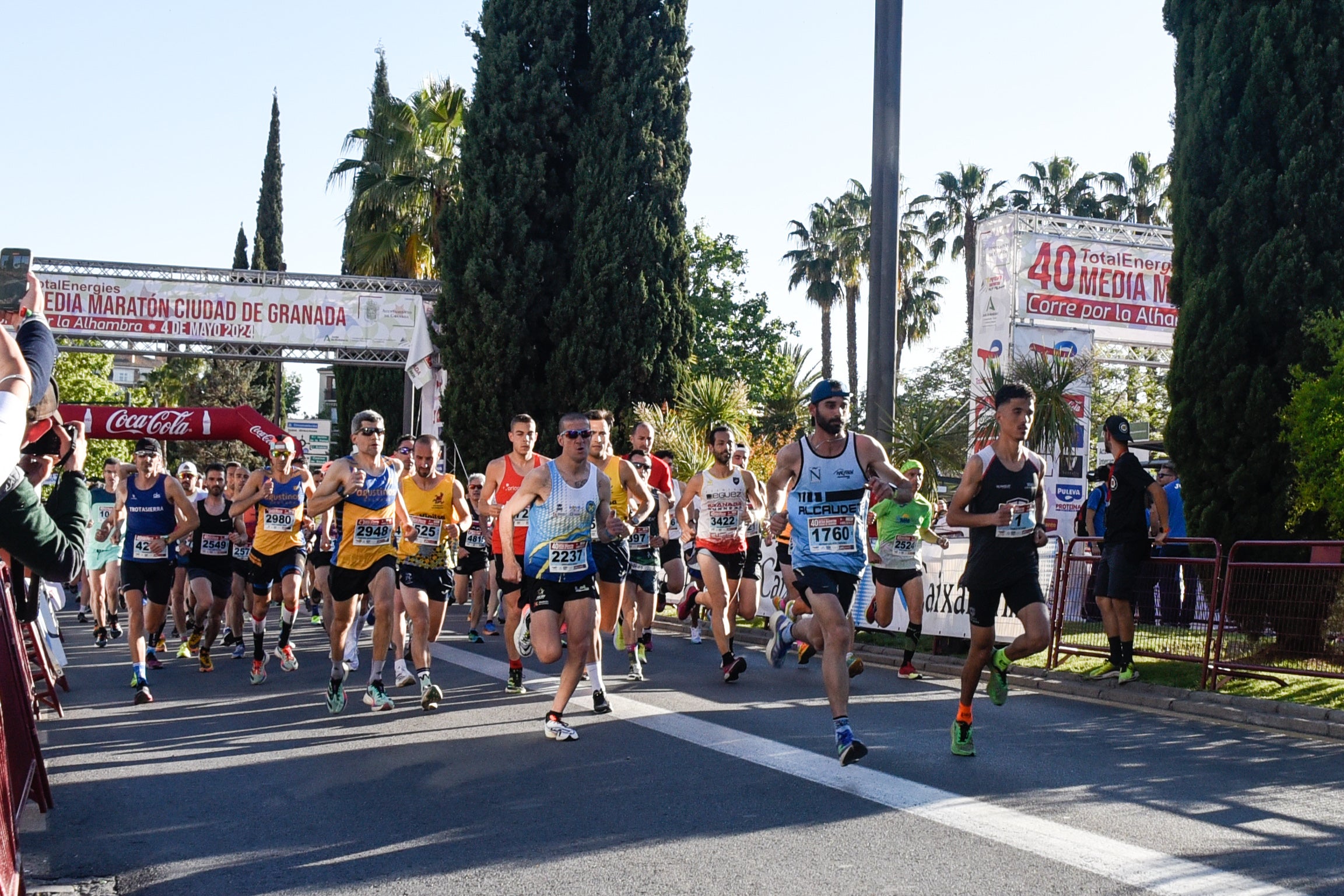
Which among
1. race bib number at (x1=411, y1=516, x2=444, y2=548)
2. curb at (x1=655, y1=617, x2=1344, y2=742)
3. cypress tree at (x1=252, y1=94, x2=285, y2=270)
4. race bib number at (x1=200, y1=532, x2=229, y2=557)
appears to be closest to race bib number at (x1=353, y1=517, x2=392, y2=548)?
race bib number at (x1=411, y1=516, x2=444, y2=548)

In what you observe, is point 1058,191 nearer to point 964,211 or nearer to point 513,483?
point 964,211

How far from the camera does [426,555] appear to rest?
35.9ft

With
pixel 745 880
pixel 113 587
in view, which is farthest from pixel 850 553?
pixel 113 587

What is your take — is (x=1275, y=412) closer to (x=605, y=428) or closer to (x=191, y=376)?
(x=605, y=428)

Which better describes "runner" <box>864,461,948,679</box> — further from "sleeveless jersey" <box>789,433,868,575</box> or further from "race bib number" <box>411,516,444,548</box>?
"sleeveless jersey" <box>789,433,868,575</box>

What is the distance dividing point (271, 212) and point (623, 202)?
41.3m

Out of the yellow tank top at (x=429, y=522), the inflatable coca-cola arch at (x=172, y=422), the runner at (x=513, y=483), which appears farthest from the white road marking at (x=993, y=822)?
the inflatable coca-cola arch at (x=172, y=422)

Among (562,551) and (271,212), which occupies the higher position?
(271,212)

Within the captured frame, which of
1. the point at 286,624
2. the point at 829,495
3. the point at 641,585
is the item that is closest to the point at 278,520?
the point at 286,624

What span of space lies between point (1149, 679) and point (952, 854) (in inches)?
263

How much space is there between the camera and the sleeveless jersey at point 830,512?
8.20 metres

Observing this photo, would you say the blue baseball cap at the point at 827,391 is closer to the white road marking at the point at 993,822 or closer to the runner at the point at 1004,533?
the runner at the point at 1004,533

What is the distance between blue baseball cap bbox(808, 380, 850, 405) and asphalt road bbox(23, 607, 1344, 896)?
203cm

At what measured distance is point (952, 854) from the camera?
5.58m
